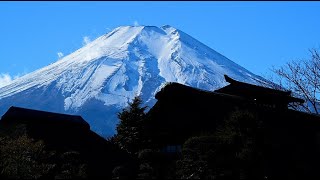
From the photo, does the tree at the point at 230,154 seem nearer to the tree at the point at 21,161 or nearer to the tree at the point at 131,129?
the tree at the point at 21,161

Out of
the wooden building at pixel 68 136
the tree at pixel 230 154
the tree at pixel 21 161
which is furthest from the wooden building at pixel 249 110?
the tree at pixel 21 161

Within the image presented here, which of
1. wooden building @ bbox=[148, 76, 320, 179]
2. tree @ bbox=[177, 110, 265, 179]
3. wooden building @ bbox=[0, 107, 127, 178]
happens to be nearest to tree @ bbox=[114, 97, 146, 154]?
wooden building @ bbox=[148, 76, 320, 179]

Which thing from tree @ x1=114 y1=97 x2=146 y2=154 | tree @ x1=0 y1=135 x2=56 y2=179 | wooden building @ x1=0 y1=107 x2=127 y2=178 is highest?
tree @ x1=114 y1=97 x2=146 y2=154

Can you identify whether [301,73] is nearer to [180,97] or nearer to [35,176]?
[180,97]

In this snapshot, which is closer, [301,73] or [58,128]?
[58,128]

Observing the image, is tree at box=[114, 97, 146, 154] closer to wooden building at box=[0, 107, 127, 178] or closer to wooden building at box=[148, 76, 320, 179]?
Answer: wooden building at box=[148, 76, 320, 179]

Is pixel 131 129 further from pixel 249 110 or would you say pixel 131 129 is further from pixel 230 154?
pixel 230 154

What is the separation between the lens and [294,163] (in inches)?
812

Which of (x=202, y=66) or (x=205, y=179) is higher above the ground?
(x=202, y=66)

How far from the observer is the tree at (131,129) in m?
31.0

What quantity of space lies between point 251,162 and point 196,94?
7483mm

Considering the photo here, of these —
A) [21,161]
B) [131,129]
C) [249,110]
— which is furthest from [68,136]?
[131,129]

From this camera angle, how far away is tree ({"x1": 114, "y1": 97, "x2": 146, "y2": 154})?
3105 cm

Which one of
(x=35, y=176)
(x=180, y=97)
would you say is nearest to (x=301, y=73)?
(x=180, y=97)
